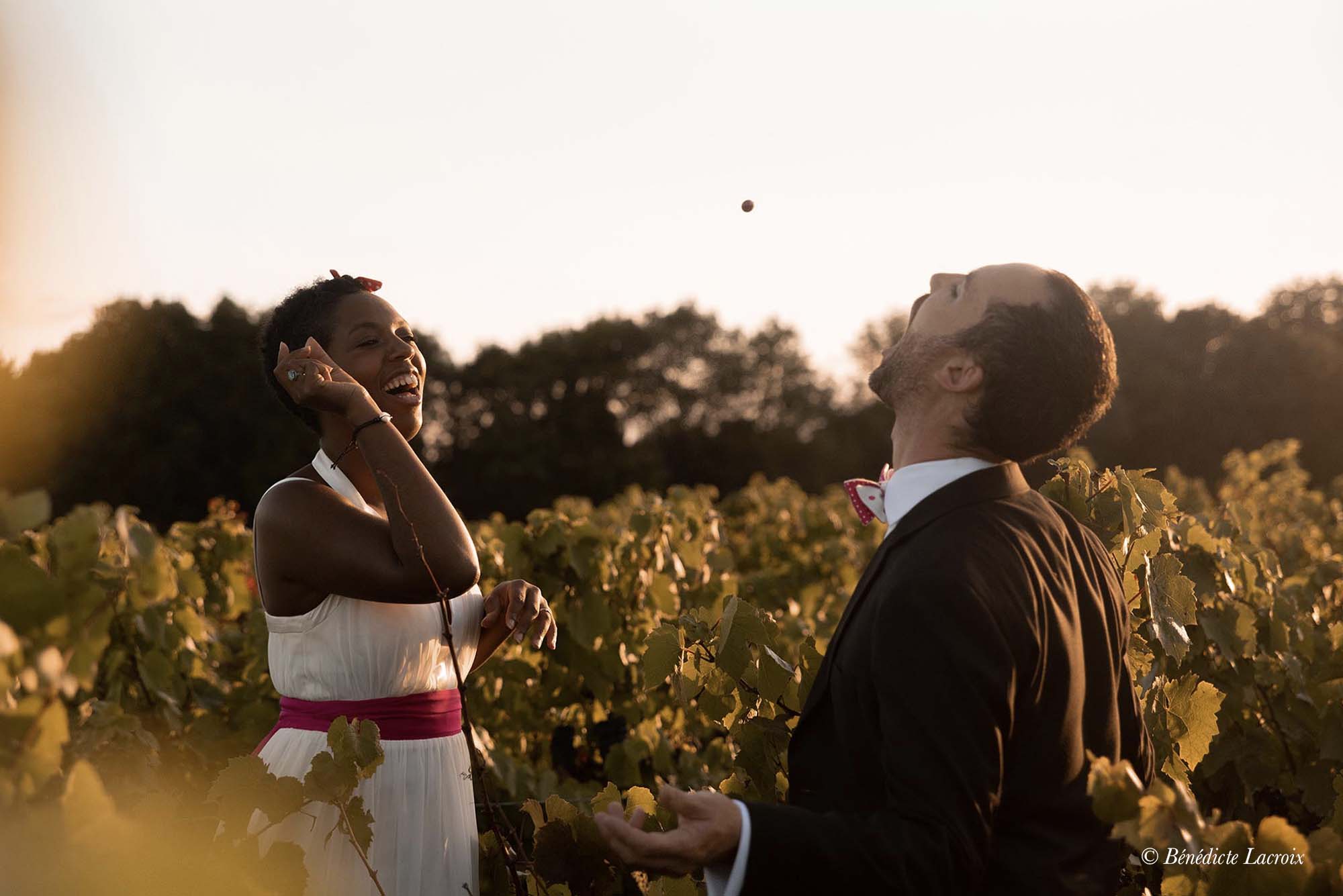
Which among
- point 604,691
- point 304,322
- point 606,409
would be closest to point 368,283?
point 304,322

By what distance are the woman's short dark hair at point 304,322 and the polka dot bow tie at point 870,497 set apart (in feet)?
4.16

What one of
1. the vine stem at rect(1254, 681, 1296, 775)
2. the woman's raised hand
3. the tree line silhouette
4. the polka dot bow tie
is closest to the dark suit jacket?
the polka dot bow tie

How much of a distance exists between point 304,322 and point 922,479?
156cm

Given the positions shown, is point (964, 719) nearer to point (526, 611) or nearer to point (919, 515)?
point (919, 515)

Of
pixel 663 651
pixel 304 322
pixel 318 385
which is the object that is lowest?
pixel 663 651

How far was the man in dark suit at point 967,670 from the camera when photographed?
151cm

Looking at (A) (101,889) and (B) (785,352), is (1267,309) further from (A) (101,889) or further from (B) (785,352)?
(A) (101,889)

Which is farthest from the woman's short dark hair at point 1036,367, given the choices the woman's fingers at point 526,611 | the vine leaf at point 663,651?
the woman's fingers at point 526,611

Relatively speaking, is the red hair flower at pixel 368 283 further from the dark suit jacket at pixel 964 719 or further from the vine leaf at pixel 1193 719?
the vine leaf at pixel 1193 719

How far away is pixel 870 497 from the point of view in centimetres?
215

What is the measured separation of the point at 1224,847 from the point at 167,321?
37.9m

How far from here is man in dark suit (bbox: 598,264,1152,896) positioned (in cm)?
151

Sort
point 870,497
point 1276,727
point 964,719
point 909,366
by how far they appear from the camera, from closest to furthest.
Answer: point 964,719, point 909,366, point 870,497, point 1276,727

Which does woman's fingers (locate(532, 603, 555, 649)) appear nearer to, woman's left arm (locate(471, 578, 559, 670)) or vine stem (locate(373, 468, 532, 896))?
woman's left arm (locate(471, 578, 559, 670))
